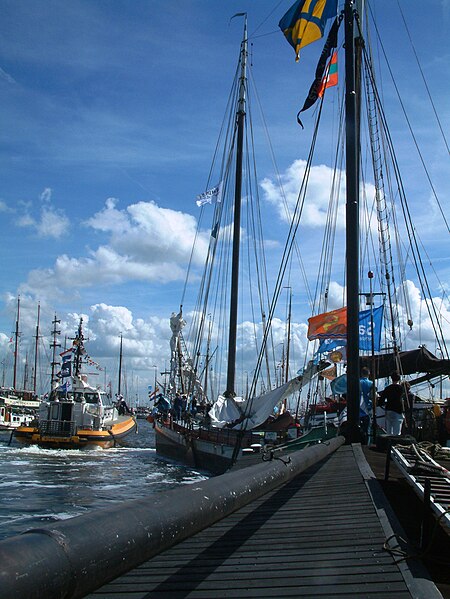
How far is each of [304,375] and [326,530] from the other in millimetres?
16408

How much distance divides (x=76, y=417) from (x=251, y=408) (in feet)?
68.6

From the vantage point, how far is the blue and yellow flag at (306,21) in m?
15.8

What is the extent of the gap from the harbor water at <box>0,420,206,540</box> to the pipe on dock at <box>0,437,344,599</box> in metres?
6.03

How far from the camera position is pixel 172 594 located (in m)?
4.09

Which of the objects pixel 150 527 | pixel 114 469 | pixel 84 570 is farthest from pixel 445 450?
pixel 114 469

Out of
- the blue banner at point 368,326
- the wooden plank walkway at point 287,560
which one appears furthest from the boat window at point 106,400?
the wooden plank walkway at point 287,560

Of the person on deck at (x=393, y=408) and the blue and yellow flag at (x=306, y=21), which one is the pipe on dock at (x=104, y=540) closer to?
the person on deck at (x=393, y=408)

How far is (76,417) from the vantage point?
41.0m

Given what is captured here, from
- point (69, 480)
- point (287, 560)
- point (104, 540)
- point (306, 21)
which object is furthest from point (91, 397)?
point (104, 540)

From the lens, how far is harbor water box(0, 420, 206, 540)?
16.5 meters

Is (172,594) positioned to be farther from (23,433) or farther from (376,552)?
(23,433)

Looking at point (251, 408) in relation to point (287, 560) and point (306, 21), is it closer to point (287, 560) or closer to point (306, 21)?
point (306, 21)

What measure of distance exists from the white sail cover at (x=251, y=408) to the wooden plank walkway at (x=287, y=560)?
41.2 feet

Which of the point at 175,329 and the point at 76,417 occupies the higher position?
the point at 175,329
